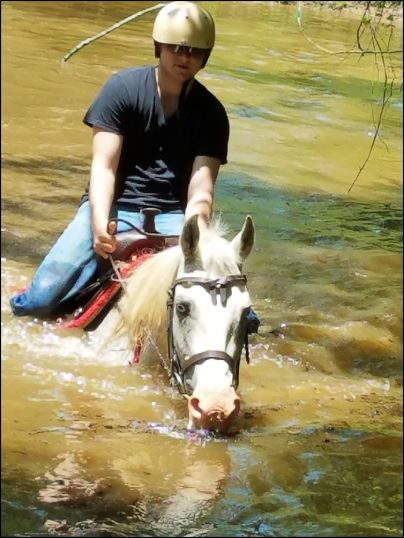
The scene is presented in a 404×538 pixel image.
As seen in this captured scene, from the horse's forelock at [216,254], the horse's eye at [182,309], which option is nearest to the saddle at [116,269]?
the horse's forelock at [216,254]

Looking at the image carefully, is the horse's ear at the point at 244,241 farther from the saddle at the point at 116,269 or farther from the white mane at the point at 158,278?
the saddle at the point at 116,269

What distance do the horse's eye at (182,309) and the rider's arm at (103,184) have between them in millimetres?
781

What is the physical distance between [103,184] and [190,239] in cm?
91

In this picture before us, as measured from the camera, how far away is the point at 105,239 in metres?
5.14

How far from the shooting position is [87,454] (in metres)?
4.07

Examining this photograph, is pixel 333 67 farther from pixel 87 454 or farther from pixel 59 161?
pixel 87 454

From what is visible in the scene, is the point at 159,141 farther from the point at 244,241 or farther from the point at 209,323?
the point at 209,323

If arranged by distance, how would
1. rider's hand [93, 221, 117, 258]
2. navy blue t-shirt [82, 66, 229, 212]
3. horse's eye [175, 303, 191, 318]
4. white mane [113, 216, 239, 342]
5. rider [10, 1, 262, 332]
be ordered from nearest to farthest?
horse's eye [175, 303, 191, 318] < white mane [113, 216, 239, 342] < rider's hand [93, 221, 117, 258] < rider [10, 1, 262, 332] < navy blue t-shirt [82, 66, 229, 212]

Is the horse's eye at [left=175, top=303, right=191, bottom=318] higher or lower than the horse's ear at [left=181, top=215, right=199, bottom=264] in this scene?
lower

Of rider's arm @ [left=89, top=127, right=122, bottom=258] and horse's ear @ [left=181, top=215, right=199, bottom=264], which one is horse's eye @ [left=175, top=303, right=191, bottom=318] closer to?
horse's ear @ [left=181, top=215, right=199, bottom=264]

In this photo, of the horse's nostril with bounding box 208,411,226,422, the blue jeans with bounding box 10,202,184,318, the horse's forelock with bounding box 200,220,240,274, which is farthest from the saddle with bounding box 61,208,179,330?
the horse's nostril with bounding box 208,411,226,422

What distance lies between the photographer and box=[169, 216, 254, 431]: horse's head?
4199 mm

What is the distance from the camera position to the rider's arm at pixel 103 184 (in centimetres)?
516

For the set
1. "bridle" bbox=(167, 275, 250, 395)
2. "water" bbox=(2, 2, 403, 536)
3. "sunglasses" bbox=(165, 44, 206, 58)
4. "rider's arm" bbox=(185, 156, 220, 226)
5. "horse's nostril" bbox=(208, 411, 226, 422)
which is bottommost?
"water" bbox=(2, 2, 403, 536)
